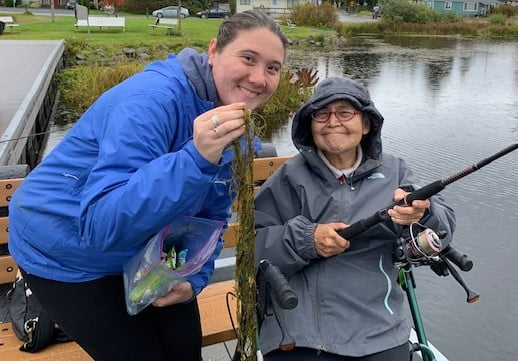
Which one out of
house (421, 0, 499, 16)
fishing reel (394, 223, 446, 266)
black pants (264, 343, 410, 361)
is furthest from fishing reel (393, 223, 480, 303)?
house (421, 0, 499, 16)

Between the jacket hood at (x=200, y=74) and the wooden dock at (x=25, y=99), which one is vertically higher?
the jacket hood at (x=200, y=74)

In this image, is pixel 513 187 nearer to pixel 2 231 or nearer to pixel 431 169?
pixel 431 169

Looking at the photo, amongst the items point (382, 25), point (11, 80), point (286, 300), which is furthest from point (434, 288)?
point (382, 25)

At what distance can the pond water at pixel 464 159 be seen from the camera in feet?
14.9

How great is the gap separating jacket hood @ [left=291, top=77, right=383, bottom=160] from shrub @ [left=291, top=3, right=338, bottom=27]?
1725 inches

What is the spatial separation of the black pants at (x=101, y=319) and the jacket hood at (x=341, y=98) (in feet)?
3.35

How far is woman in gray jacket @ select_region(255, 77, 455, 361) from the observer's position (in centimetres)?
218

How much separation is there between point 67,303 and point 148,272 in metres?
0.32

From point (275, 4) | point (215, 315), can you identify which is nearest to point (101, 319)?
point (215, 315)

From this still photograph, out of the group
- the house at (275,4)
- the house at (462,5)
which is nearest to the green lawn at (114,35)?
the house at (275,4)

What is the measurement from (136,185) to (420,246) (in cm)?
112

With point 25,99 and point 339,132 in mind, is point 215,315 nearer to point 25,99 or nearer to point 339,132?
point 339,132

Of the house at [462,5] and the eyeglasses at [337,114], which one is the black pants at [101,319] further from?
the house at [462,5]

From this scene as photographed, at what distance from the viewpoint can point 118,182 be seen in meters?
1.51
